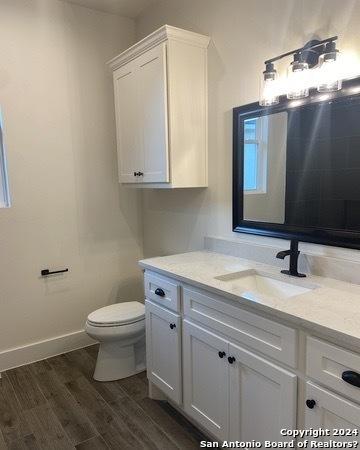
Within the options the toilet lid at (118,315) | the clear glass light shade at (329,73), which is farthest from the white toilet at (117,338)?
the clear glass light shade at (329,73)

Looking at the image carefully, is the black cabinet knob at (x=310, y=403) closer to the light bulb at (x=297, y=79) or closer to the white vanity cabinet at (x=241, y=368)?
the white vanity cabinet at (x=241, y=368)

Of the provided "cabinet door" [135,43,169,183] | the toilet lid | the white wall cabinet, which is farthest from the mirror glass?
the toilet lid

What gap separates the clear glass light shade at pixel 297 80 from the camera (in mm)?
1642

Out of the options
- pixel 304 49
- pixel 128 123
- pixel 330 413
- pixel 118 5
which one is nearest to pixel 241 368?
pixel 330 413

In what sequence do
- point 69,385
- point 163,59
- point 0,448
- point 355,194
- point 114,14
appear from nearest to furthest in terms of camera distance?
point 355,194 → point 0,448 → point 163,59 → point 69,385 → point 114,14

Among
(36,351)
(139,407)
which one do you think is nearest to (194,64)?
(139,407)

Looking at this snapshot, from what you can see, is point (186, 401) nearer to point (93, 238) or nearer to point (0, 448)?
point (0, 448)

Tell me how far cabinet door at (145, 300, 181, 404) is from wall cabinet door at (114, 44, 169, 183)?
0.86 metres

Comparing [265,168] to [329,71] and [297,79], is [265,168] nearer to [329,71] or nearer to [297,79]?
[297,79]

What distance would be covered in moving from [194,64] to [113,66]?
73cm

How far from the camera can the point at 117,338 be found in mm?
2344

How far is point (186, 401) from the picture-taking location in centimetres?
186

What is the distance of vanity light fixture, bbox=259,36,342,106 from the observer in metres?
1.55

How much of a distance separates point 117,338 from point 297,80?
1890 mm
